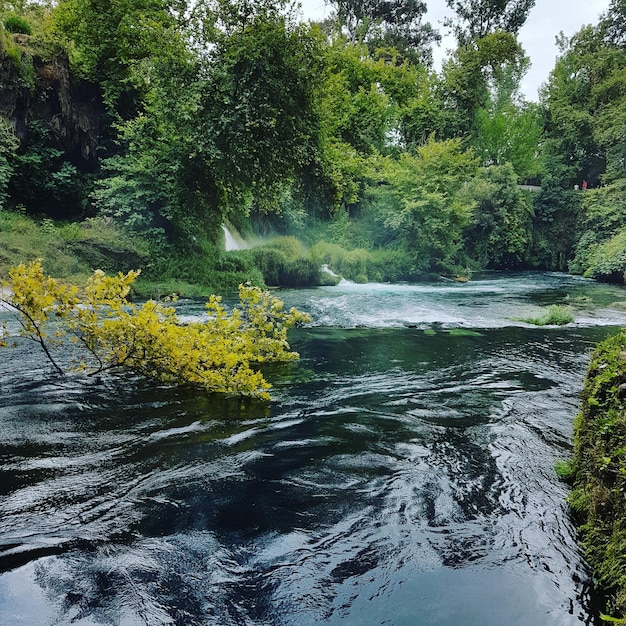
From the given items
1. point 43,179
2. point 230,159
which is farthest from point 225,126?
point 43,179

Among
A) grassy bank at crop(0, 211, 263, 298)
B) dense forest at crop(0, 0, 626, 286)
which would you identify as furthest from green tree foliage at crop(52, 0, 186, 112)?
grassy bank at crop(0, 211, 263, 298)

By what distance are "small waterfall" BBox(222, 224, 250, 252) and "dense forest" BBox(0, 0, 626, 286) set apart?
435mm

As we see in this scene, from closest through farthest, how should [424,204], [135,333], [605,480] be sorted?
1. [605,480]
2. [135,333]
3. [424,204]

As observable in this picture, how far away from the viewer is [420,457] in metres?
4.22

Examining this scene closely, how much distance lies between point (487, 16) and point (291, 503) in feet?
141

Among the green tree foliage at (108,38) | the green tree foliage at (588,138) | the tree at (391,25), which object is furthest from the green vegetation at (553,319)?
the tree at (391,25)

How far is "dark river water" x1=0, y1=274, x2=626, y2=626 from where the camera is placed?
8.13 ft

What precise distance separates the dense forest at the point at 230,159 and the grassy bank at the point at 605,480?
1030 cm

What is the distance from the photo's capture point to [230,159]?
523 inches

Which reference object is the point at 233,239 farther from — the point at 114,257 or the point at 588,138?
the point at 588,138

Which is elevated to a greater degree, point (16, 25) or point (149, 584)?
point (16, 25)

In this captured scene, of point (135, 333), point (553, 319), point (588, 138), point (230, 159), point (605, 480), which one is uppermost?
point (588, 138)

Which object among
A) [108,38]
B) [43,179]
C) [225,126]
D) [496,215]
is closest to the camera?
[225,126]

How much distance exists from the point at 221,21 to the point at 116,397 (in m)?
11.5
